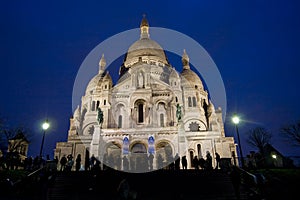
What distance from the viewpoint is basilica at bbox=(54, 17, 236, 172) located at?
2839cm

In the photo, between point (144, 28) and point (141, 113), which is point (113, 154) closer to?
point (141, 113)

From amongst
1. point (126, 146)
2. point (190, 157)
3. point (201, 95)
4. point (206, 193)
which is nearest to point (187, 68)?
point (201, 95)

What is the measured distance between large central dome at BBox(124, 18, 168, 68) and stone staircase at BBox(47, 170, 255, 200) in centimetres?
3447

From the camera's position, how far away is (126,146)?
28219 millimetres

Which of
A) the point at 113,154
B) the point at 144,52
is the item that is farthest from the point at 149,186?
the point at 144,52

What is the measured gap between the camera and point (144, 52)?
48.2 meters

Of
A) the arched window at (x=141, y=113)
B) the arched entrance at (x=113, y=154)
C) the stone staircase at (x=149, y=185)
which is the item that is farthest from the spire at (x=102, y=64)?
the stone staircase at (x=149, y=185)

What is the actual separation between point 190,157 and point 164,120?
20.5 ft

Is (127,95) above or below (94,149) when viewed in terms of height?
above

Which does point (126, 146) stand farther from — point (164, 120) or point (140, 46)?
point (140, 46)

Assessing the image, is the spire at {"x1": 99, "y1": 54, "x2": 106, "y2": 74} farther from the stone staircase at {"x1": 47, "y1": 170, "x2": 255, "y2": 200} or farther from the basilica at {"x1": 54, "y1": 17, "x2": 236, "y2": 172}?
the stone staircase at {"x1": 47, "y1": 170, "x2": 255, "y2": 200}

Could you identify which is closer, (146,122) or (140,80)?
(146,122)

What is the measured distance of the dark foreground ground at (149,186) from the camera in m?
12.1

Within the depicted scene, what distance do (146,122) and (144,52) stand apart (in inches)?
774
